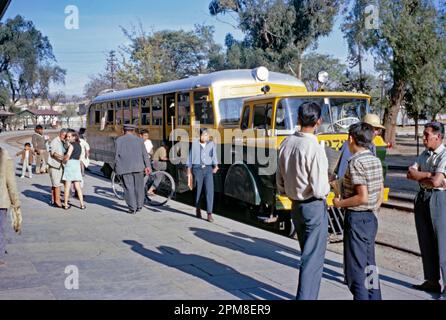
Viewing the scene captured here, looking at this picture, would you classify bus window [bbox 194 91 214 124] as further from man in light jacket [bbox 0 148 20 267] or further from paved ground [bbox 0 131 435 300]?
man in light jacket [bbox 0 148 20 267]

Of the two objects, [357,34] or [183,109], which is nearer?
[183,109]

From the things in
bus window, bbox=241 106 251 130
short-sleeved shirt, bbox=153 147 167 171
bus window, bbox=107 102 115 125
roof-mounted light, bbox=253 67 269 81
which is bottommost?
short-sleeved shirt, bbox=153 147 167 171

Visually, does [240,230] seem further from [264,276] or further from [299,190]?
[299,190]

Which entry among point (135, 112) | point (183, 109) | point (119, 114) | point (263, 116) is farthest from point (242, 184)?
point (119, 114)

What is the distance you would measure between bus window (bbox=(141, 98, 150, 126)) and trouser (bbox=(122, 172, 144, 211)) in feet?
15.0

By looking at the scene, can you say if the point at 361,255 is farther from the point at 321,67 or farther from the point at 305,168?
the point at 321,67

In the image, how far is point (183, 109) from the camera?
12758mm

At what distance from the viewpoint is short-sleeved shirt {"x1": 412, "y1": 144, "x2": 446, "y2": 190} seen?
17.5ft

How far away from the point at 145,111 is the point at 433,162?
34.0 ft

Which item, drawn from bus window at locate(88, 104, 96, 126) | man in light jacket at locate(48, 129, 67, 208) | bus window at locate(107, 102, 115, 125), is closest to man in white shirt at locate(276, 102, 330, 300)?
man in light jacket at locate(48, 129, 67, 208)

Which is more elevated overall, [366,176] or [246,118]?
[246,118]

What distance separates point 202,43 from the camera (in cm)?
5316

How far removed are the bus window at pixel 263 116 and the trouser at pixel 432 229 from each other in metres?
4.04

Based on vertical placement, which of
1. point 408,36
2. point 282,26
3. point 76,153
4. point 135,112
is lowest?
point 76,153
